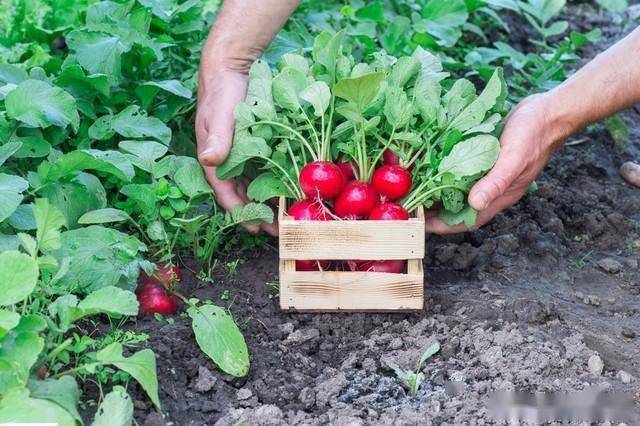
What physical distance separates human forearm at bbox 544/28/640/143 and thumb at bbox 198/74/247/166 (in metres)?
1.01

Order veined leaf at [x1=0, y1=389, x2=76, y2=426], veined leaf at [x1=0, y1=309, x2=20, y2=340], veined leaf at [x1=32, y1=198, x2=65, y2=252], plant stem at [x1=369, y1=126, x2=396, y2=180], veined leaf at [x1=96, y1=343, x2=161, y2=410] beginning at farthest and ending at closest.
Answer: plant stem at [x1=369, y1=126, x2=396, y2=180] < veined leaf at [x1=32, y1=198, x2=65, y2=252] < veined leaf at [x1=96, y1=343, x2=161, y2=410] < veined leaf at [x1=0, y1=309, x2=20, y2=340] < veined leaf at [x1=0, y1=389, x2=76, y2=426]

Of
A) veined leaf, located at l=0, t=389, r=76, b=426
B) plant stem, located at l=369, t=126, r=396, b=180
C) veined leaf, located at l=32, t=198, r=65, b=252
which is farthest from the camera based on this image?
plant stem, located at l=369, t=126, r=396, b=180

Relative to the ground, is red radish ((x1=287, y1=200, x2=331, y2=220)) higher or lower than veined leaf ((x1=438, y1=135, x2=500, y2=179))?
lower

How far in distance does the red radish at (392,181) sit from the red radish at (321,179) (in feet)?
0.39

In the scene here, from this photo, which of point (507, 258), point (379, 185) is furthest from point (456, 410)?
point (507, 258)

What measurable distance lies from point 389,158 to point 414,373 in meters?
0.73

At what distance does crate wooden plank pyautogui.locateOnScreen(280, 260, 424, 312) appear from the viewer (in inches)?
108

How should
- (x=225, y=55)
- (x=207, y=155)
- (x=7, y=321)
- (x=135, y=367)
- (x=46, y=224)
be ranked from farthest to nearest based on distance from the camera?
(x=225, y=55), (x=207, y=155), (x=46, y=224), (x=135, y=367), (x=7, y=321)

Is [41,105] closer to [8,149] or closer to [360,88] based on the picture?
[8,149]

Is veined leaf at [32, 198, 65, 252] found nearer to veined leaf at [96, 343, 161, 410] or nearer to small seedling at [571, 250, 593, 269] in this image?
veined leaf at [96, 343, 161, 410]

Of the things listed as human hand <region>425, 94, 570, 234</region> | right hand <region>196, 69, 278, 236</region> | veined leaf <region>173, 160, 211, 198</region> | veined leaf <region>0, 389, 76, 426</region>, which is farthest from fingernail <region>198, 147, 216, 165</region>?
veined leaf <region>0, 389, 76, 426</region>

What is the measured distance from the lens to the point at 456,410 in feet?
7.80

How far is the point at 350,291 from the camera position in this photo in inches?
108

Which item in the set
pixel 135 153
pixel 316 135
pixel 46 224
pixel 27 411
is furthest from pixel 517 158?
pixel 27 411
